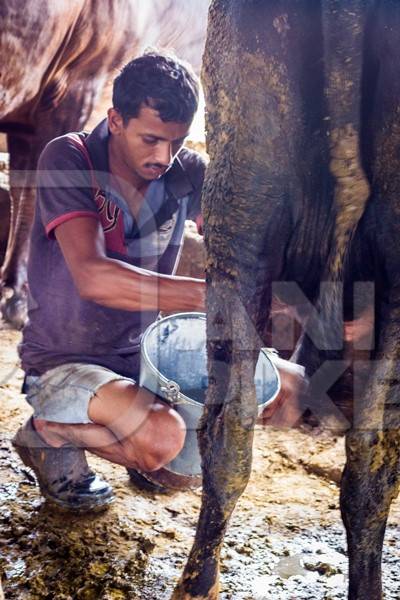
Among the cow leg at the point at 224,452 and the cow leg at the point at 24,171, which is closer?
the cow leg at the point at 224,452

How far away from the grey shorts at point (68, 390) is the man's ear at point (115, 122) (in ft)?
2.56

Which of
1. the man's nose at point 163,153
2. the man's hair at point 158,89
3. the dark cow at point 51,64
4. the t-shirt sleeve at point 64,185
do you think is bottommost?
the t-shirt sleeve at point 64,185

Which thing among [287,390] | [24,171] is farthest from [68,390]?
[24,171]

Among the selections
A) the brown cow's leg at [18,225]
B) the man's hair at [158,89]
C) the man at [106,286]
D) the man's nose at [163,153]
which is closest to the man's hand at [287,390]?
the man at [106,286]

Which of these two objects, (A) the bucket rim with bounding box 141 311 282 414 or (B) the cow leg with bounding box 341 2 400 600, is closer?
(B) the cow leg with bounding box 341 2 400 600

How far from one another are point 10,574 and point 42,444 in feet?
1.79

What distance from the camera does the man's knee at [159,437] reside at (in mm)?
2311

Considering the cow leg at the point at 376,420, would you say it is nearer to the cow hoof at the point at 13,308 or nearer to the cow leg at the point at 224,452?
the cow leg at the point at 224,452

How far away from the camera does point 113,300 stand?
89.1 inches

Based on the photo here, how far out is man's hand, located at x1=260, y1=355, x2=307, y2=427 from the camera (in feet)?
8.52

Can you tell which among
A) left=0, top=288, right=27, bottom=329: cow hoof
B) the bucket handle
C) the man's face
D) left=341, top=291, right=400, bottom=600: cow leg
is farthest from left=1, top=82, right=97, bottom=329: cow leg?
left=341, top=291, right=400, bottom=600: cow leg

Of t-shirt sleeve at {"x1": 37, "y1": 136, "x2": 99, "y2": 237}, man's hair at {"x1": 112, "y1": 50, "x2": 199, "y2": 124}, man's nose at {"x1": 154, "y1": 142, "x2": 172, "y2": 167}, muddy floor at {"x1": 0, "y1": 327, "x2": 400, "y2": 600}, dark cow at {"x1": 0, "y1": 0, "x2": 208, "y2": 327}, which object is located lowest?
muddy floor at {"x1": 0, "y1": 327, "x2": 400, "y2": 600}

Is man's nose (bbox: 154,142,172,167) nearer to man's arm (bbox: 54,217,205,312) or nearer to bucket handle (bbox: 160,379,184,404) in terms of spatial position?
man's arm (bbox: 54,217,205,312)

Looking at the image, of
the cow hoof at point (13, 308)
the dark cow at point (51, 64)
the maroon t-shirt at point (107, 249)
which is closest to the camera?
the maroon t-shirt at point (107, 249)
